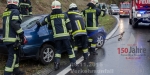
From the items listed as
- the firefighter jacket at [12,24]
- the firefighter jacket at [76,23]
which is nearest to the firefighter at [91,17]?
the firefighter jacket at [76,23]

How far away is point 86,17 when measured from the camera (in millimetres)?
8000

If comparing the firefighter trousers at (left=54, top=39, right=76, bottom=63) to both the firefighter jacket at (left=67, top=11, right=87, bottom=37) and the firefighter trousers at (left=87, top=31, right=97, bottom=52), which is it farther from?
the firefighter trousers at (left=87, top=31, right=97, bottom=52)

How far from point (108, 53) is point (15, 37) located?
3906 mm

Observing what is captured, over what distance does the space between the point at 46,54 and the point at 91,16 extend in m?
2.14

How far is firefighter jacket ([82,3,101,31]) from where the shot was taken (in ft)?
25.7

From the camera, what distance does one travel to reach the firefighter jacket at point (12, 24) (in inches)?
210

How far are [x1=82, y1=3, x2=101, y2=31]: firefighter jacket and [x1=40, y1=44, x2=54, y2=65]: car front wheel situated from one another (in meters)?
1.71

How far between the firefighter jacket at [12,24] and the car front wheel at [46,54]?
1294mm

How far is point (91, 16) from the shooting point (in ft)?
25.8

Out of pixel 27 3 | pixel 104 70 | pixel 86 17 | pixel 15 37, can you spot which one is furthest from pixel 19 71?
pixel 27 3

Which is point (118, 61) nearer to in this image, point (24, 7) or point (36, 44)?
point (36, 44)

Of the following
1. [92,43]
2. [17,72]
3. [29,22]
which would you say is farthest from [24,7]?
[17,72]

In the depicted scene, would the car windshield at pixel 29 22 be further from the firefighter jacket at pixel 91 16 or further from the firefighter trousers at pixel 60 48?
the firefighter jacket at pixel 91 16

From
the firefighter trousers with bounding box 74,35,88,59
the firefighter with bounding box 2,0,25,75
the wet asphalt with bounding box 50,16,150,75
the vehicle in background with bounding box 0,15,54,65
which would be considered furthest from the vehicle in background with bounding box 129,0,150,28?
the firefighter with bounding box 2,0,25,75
